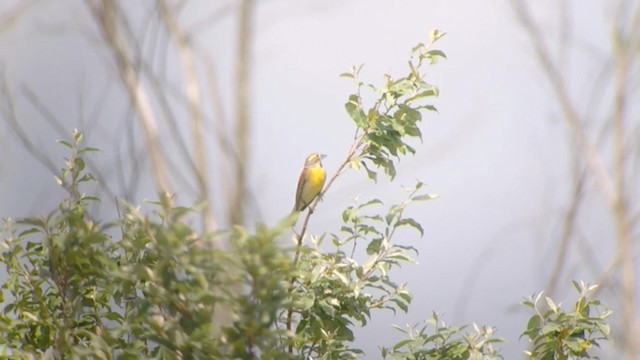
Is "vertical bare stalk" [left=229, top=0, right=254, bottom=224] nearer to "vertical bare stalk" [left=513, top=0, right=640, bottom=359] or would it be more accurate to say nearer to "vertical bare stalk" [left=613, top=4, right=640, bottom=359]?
"vertical bare stalk" [left=513, top=0, right=640, bottom=359]

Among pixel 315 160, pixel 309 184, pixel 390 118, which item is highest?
pixel 315 160

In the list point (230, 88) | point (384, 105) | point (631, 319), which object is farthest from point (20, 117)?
point (631, 319)

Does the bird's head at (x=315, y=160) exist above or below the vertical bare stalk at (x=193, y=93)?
below

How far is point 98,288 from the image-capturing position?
1.35 meters

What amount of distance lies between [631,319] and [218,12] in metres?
1.38

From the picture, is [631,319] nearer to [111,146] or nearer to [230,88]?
[230,88]

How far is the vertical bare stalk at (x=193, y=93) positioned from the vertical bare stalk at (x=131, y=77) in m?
0.08

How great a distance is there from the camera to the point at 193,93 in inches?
86.2

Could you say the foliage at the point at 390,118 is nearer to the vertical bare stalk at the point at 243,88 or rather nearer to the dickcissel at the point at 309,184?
the dickcissel at the point at 309,184

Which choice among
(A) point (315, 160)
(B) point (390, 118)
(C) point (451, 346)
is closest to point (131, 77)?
(A) point (315, 160)

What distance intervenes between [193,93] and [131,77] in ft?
0.49

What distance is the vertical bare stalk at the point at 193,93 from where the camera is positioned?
2.12m

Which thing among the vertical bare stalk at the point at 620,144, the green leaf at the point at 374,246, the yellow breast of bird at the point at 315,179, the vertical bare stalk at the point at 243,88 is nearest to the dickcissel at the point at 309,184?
the yellow breast of bird at the point at 315,179

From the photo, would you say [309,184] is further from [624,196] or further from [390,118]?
[624,196]
